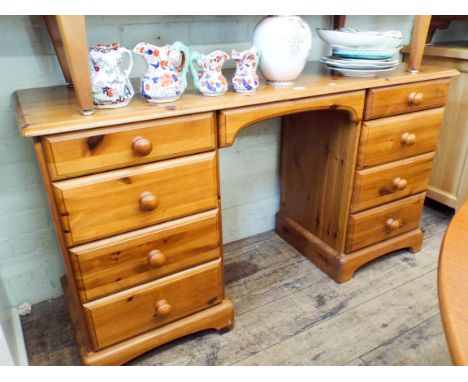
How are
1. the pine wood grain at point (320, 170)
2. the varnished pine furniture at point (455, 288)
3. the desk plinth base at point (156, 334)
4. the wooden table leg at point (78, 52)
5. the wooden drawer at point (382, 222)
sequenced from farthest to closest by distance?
the wooden drawer at point (382, 222) → the pine wood grain at point (320, 170) → the desk plinth base at point (156, 334) → the wooden table leg at point (78, 52) → the varnished pine furniture at point (455, 288)

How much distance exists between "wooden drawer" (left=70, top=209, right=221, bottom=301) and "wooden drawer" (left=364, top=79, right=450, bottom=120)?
654 millimetres

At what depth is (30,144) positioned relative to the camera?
4.32 feet

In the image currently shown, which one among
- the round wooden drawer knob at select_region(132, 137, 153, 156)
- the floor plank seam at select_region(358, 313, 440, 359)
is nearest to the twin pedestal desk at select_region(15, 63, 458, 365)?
the round wooden drawer knob at select_region(132, 137, 153, 156)

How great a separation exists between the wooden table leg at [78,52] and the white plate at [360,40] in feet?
2.64

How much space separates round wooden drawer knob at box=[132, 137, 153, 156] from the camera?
0.97 m

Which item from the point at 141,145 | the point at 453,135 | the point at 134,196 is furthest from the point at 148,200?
the point at 453,135

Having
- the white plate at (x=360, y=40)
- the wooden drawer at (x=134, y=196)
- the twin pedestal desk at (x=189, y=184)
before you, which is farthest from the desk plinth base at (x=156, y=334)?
the white plate at (x=360, y=40)

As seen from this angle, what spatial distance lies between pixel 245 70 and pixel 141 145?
15.1 inches

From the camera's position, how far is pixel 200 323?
132 centimetres

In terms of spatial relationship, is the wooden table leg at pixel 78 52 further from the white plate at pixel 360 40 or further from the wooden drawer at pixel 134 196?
the white plate at pixel 360 40

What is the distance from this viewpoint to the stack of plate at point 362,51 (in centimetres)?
128

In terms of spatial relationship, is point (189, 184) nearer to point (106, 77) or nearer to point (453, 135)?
point (106, 77)
